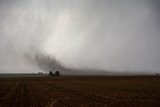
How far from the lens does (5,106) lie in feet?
74.3

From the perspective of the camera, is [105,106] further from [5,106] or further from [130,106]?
[5,106]

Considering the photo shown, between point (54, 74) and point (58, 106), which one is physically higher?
point (54, 74)

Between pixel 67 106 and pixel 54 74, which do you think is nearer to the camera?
pixel 67 106

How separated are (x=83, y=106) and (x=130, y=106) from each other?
3.89 metres

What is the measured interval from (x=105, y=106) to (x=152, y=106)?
380 centimetres

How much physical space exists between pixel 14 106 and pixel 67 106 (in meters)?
4.74

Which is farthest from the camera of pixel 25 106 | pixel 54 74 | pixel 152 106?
pixel 54 74

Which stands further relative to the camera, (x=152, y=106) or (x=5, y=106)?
(x=5, y=106)

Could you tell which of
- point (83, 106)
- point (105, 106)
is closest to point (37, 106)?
point (83, 106)

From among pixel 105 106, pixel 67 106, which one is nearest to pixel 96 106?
pixel 105 106

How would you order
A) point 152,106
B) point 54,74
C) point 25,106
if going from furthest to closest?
point 54,74 < point 25,106 < point 152,106

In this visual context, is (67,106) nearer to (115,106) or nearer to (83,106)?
(83,106)

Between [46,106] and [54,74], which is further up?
[54,74]

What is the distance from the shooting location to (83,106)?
21422mm
